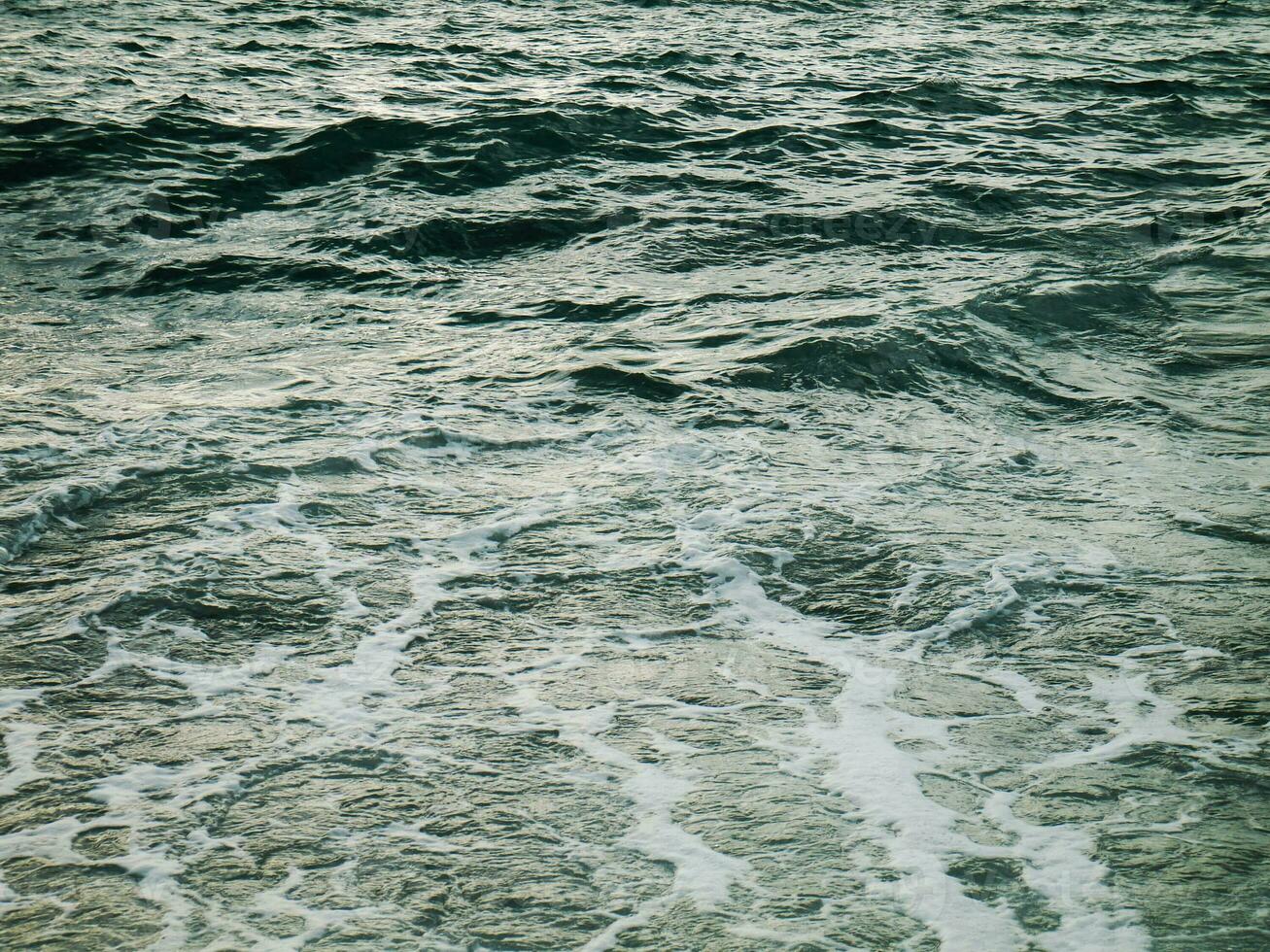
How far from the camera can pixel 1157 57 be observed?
1969 centimetres

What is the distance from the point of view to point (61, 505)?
246 inches

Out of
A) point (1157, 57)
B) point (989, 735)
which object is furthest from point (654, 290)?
point (1157, 57)

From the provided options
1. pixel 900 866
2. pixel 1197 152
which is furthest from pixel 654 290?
pixel 1197 152

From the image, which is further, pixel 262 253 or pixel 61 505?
pixel 262 253

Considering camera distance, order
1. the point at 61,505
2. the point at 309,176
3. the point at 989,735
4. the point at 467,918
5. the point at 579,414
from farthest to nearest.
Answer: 1. the point at 309,176
2. the point at 579,414
3. the point at 61,505
4. the point at 989,735
5. the point at 467,918

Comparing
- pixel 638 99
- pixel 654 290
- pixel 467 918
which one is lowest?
pixel 467 918

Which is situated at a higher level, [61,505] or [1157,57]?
[1157,57]

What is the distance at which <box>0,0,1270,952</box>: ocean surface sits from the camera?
3906mm

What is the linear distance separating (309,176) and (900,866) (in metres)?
10.4

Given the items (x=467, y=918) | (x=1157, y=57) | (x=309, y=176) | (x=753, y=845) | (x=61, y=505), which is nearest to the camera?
(x=467, y=918)

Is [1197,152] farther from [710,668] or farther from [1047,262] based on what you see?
[710,668]

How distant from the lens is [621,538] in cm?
622

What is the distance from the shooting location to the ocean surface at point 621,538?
391 cm

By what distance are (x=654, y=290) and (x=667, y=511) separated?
152 inches
